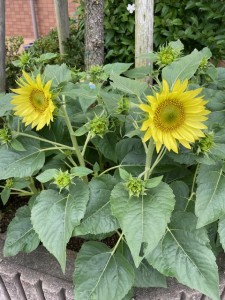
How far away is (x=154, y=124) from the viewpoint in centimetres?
79

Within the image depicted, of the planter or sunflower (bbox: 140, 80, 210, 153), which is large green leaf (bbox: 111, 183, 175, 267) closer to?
sunflower (bbox: 140, 80, 210, 153)

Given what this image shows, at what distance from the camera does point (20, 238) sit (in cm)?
103

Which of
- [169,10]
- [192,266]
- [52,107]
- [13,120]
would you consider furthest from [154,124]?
[169,10]

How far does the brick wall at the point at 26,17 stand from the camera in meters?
5.07

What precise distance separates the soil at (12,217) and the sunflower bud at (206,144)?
47 centimetres

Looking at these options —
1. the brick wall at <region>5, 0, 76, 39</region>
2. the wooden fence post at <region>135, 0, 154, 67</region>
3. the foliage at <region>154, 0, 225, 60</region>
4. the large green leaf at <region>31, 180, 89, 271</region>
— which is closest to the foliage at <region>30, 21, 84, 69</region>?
the foliage at <region>154, 0, 225, 60</region>

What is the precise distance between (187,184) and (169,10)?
5.48ft

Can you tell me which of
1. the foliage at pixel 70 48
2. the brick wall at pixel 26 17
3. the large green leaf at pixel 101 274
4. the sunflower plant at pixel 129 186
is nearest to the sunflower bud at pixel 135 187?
the sunflower plant at pixel 129 186

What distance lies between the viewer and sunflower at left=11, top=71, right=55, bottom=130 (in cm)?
83

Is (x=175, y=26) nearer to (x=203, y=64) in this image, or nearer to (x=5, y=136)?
(x=203, y=64)

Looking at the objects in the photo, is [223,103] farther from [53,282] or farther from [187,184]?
[53,282]

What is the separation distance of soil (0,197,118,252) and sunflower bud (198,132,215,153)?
47cm

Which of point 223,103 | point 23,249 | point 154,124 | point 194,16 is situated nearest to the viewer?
point 154,124

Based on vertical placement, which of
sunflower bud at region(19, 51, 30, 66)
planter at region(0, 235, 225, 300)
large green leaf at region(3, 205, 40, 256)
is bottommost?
planter at region(0, 235, 225, 300)
